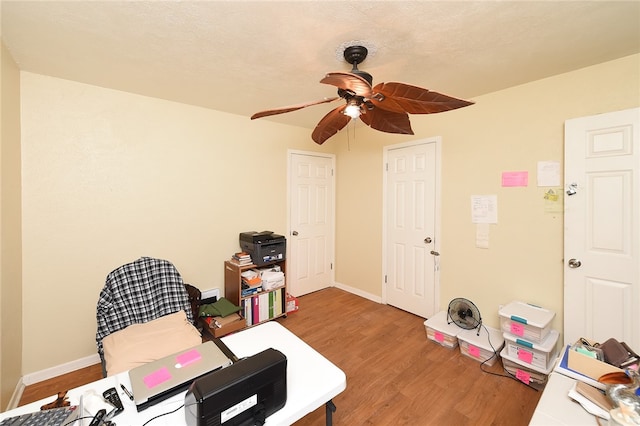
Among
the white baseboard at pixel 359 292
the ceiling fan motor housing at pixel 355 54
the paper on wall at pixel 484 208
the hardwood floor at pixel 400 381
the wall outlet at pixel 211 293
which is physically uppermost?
the ceiling fan motor housing at pixel 355 54

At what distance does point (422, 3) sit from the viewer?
52.4 inches

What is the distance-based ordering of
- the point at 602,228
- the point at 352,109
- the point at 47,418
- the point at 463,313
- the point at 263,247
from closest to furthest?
1. the point at 47,418
2. the point at 352,109
3. the point at 602,228
4. the point at 463,313
5. the point at 263,247

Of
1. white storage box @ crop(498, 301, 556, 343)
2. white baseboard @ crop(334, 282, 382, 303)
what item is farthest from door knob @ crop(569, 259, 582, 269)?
white baseboard @ crop(334, 282, 382, 303)

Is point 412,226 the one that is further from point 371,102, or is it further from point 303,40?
point 303,40

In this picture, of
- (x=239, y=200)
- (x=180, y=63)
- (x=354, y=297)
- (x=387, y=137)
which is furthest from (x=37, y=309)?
(x=387, y=137)

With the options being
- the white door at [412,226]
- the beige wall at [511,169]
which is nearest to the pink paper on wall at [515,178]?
the beige wall at [511,169]

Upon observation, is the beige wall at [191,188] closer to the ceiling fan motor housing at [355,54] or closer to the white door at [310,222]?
the white door at [310,222]

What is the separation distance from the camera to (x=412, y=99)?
4.44 ft

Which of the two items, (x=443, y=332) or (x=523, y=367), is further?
(x=443, y=332)

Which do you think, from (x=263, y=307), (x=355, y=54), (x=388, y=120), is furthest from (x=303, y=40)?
(x=263, y=307)

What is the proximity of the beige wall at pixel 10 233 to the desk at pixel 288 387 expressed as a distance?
3.80 ft

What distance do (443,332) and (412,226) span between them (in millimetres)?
1205

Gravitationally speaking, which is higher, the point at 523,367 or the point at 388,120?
the point at 388,120

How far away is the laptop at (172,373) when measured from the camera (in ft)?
3.19
